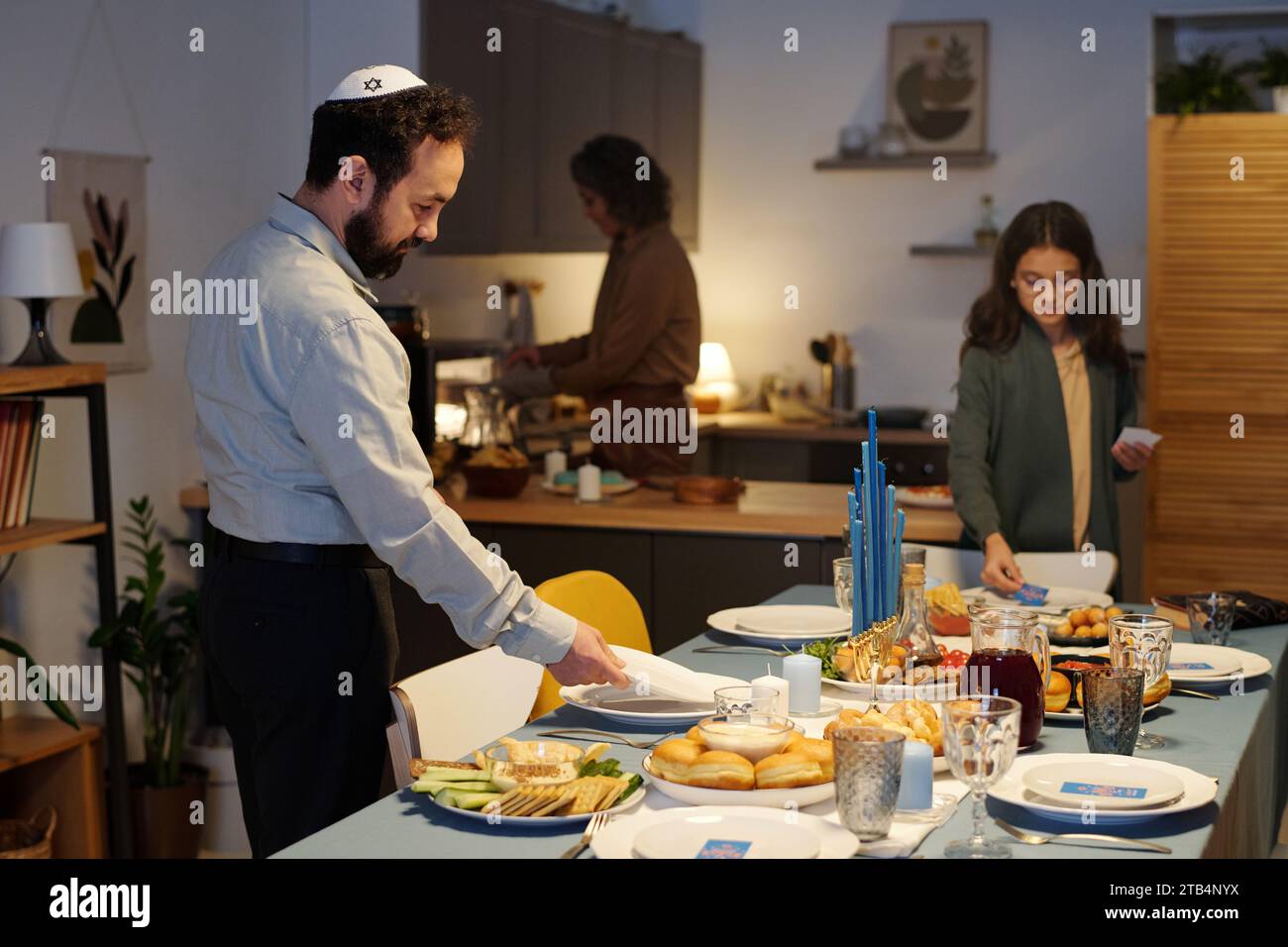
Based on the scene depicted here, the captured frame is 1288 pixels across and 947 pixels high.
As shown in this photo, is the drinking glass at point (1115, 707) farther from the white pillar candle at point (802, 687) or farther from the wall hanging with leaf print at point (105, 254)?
the wall hanging with leaf print at point (105, 254)

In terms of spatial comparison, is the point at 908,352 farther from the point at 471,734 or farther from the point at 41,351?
the point at 471,734

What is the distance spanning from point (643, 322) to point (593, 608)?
1911 mm

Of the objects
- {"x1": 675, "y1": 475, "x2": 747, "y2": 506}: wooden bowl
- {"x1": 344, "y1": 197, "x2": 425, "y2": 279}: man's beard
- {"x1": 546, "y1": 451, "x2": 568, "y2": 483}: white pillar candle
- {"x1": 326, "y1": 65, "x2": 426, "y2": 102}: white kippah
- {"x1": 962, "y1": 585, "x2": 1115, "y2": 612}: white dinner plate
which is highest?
{"x1": 326, "y1": 65, "x2": 426, "y2": 102}: white kippah

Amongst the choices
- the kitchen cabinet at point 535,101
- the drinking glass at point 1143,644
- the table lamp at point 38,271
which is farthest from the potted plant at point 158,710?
the drinking glass at point 1143,644

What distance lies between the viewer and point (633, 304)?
14.7ft

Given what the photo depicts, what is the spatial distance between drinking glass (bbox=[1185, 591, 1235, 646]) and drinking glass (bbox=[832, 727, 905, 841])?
1.25 m

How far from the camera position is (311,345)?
6.77 feet

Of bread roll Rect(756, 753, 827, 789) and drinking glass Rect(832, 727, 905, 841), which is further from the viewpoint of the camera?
bread roll Rect(756, 753, 827, 789)

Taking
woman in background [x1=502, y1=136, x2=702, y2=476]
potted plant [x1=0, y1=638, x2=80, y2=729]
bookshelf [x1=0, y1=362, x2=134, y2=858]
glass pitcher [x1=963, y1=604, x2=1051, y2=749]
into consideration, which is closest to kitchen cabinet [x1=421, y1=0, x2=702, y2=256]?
woman in background [x1=502, y1=136, x2=702, y2=476]

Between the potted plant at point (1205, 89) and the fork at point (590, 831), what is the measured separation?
444 centimetres

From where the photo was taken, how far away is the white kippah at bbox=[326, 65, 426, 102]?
2189mm

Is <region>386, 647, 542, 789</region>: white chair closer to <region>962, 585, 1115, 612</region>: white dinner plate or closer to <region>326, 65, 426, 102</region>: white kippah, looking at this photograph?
<region>326, 65, 426, 102</region>: white kippah

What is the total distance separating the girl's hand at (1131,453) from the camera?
3.27 m

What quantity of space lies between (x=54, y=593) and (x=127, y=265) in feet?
2.93
